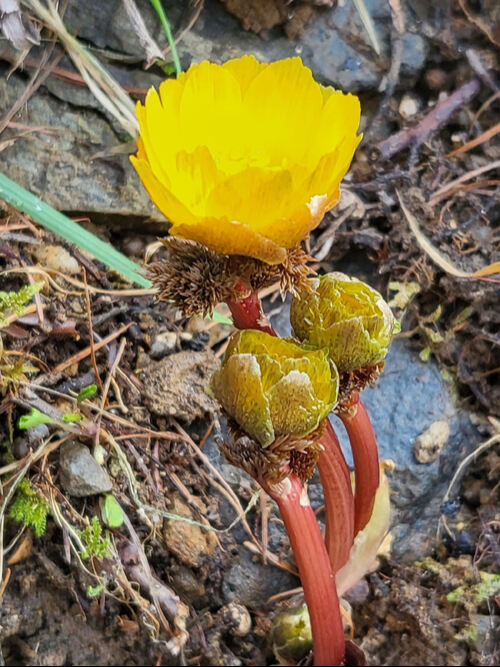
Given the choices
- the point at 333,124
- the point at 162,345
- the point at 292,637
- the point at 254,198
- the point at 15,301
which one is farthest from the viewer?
the point at 162,345

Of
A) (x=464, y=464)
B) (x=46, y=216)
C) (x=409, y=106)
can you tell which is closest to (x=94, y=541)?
(x=46, y=216)

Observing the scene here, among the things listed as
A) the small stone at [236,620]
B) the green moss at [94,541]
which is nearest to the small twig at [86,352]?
the green moss at [94,541]

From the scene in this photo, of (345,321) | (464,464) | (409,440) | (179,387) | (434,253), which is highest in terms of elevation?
(345,321)

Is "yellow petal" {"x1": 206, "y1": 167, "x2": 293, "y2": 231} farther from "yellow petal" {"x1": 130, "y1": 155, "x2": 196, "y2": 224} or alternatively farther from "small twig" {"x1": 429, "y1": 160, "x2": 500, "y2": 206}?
"small twig" {"x1": 429, "y1": 160, "x2": 500, "y2": 206}

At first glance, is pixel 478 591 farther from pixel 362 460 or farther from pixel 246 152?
pixel 246 152

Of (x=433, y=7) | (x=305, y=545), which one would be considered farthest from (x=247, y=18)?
(x=305, y=545)
